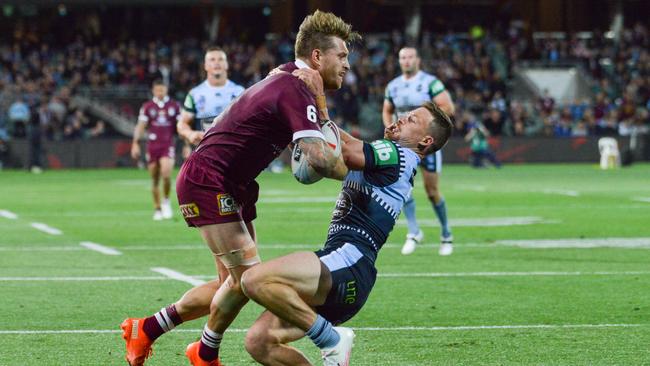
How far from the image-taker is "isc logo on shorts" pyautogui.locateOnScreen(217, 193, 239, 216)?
23.9 ft

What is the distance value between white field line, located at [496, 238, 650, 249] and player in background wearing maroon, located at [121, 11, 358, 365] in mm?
8875

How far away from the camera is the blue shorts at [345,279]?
22.6 feet

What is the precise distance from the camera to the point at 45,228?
1903cm

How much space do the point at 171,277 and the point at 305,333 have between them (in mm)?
6063

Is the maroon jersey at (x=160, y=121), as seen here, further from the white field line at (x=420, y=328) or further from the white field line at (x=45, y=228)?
the white field line at (x=420, y=328)

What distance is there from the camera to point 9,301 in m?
11.0

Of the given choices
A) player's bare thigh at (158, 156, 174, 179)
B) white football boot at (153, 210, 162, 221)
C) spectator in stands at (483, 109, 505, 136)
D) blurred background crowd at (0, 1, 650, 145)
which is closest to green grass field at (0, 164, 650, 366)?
white football boot at (153, 210, 162, 221)

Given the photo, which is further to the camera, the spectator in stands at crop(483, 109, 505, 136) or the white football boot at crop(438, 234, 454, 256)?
the spectator in stands at crop(483, 109, 505, 136)

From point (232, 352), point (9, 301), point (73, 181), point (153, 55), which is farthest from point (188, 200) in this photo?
point (153, 55)

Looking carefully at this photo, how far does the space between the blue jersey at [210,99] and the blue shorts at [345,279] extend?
9.76m

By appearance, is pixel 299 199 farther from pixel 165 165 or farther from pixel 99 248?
pixel 99 248

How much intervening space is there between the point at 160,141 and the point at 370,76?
27017 mm

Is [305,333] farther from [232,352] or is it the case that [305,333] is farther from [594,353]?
[594,353]

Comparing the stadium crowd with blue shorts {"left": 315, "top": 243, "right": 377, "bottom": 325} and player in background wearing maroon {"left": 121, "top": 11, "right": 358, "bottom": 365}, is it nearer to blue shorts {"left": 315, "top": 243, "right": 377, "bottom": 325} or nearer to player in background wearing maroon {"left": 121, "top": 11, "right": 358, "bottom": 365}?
player in background wearing maroon {"left": 121, "top": 11, "right": 358, "bottom": 365}
